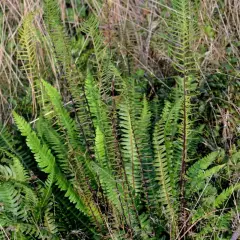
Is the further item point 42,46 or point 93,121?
point 42,46

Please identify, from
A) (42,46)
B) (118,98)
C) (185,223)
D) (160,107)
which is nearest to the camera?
(185,223)

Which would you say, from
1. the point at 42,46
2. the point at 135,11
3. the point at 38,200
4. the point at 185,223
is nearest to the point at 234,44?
the point at 135,11

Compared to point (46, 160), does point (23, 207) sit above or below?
below

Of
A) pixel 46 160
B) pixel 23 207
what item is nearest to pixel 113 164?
pixel 46 160

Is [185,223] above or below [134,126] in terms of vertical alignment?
below

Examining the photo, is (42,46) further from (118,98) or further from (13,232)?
(13,232)

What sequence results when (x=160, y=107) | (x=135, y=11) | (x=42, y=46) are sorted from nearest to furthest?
(x=160, y=107), (x=42, y=46), (x=135, y=11)

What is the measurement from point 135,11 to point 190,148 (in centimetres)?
115

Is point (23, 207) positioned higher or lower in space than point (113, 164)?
lower

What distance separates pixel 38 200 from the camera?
6.97 ft

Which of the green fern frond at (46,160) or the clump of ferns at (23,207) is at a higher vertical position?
the green fern frond at (46,160)

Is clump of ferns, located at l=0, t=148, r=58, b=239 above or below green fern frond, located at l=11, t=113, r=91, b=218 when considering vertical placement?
below

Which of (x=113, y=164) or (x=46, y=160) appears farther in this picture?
(x=113, y=164)

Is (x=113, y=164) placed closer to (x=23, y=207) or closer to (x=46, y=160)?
(x=46, y=160)
